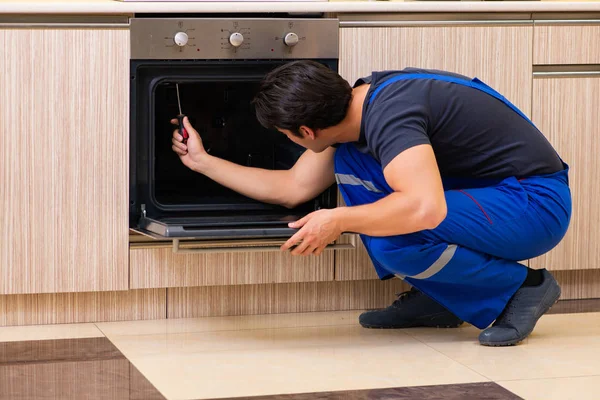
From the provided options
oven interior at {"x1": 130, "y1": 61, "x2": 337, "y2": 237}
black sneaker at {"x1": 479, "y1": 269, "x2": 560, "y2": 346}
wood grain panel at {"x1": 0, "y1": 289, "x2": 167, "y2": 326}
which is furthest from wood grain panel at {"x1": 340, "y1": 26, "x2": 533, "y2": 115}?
wood grain panel at {"x1": 0, "y1": 289, "x2": 167, "y2": 326}

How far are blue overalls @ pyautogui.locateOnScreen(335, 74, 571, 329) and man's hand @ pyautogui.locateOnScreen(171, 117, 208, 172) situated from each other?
363 millimetres

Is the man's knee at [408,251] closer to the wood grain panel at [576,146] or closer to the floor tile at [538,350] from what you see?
the floor tile at [538,350]

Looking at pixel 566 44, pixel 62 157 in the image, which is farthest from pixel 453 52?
pixel 62 157

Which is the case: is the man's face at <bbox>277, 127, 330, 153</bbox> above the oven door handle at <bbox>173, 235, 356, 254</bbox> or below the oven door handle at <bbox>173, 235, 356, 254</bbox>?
above

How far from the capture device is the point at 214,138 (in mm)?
2660

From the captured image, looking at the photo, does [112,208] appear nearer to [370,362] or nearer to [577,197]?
[370,362]

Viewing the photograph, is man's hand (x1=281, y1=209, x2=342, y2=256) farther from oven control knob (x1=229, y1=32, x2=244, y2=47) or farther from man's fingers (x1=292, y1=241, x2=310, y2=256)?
oven control knob (x1=229, y1=32, x2=244, y2=47)

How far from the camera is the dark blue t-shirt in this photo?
2.09 metres

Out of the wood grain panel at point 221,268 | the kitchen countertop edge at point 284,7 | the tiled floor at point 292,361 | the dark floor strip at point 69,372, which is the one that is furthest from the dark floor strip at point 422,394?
the kitchen countertop edge at point 284,7

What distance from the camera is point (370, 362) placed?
2.19 m

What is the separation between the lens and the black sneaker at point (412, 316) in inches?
100

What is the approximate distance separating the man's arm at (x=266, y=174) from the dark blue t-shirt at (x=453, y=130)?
208 millimetres

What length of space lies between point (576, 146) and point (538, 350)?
732 millimetres

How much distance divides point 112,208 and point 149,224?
5.0 inches
